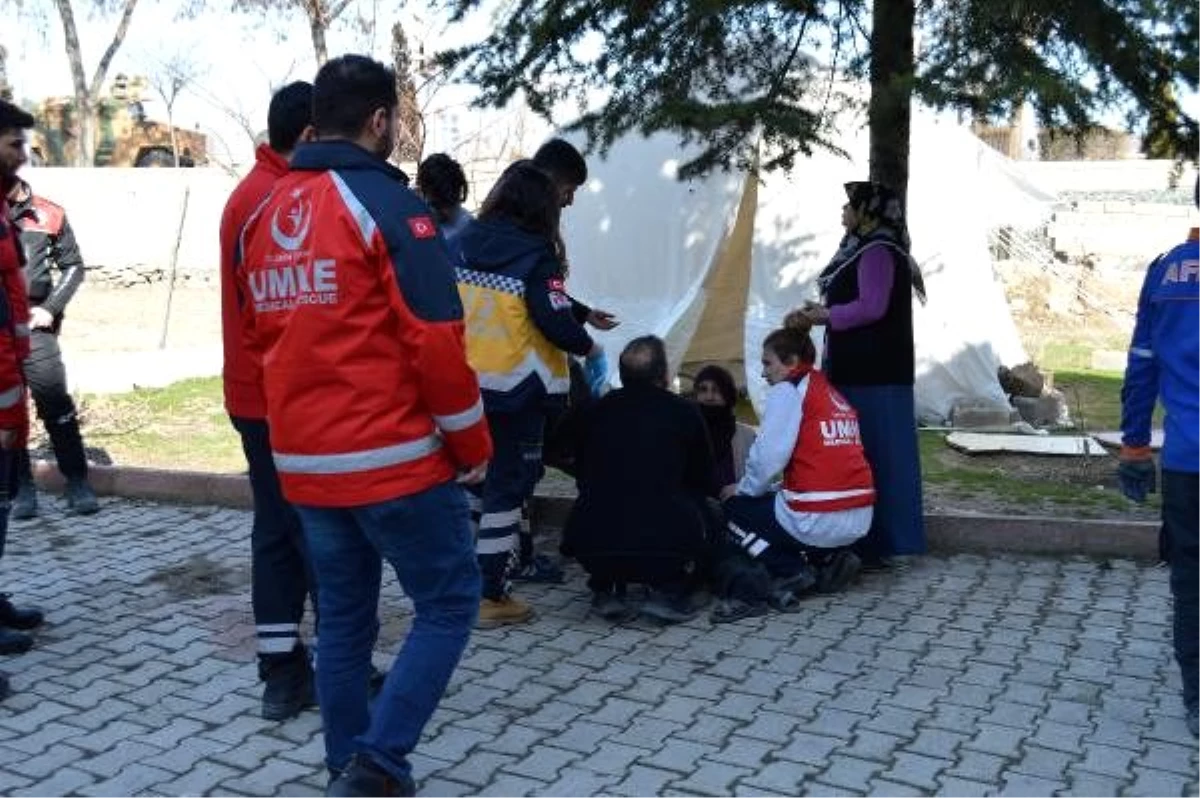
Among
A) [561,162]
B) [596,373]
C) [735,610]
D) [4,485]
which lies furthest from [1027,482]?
[4,485]

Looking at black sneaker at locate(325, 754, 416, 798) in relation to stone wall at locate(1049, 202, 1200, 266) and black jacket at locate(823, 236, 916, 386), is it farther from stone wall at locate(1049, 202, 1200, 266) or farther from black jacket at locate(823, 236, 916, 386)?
stone wall at locate(1049, 202, 1200, 266)

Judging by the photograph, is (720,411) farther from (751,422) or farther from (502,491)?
(751,422)

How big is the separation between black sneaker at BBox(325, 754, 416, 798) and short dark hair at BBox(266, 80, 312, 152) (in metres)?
1.80

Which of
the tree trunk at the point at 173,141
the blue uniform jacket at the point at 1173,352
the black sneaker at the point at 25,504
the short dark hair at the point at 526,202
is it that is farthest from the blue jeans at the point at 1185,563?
the tree trunk at the point at 173,141

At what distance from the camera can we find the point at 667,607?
5172mm

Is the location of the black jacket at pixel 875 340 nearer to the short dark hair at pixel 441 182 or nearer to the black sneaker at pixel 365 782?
the short dark hair at pixel 441 182

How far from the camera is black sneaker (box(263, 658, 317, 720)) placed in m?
4.15

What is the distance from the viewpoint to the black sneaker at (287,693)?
4152mm

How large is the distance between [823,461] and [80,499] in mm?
3801

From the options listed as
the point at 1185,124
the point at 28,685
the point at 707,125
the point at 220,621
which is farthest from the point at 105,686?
the point at 1185,124

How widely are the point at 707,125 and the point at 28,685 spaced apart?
132 inches

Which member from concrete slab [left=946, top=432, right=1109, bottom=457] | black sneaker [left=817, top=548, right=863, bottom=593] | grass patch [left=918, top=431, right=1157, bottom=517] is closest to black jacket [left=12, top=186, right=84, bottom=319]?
black sneaker [left=817, top=548, right=863, bottom=593]

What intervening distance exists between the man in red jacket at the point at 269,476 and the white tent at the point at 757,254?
21.3ft

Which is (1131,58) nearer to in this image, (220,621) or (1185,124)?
(1185,124)
